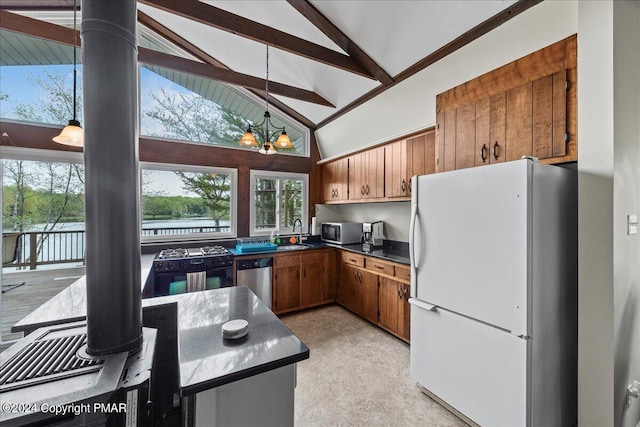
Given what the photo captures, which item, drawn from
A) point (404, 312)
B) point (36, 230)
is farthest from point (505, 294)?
point (36, 230)

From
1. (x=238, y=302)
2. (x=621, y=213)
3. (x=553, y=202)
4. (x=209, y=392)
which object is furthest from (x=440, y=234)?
(x=209, y=392)

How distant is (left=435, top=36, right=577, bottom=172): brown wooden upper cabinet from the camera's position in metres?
1.72

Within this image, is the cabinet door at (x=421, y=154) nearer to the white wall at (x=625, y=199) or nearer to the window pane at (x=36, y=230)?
the white wall at (x=625, y=199)

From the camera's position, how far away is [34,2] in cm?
276

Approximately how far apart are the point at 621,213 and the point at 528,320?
0.86 m

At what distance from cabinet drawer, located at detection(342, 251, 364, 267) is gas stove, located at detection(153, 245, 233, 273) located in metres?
1.59

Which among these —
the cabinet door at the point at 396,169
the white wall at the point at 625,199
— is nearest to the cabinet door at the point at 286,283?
the cabinet door at the point at 396,169

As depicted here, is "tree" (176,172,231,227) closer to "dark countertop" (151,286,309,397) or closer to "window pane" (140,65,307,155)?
"window pane" (140,65,307,155)

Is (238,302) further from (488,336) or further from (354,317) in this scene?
(354,317)

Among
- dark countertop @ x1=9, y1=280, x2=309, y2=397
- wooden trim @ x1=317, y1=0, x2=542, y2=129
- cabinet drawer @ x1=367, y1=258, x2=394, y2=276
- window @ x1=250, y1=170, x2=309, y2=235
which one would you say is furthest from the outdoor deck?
wooden trim @ x1=317, y1=0, x2=542, y2=129

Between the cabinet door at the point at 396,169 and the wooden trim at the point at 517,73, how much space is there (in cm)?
78

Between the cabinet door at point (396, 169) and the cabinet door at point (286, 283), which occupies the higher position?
the cabinet door at point (396, 169)

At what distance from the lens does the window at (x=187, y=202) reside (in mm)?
3584

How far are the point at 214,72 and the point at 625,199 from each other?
3.89 metres
